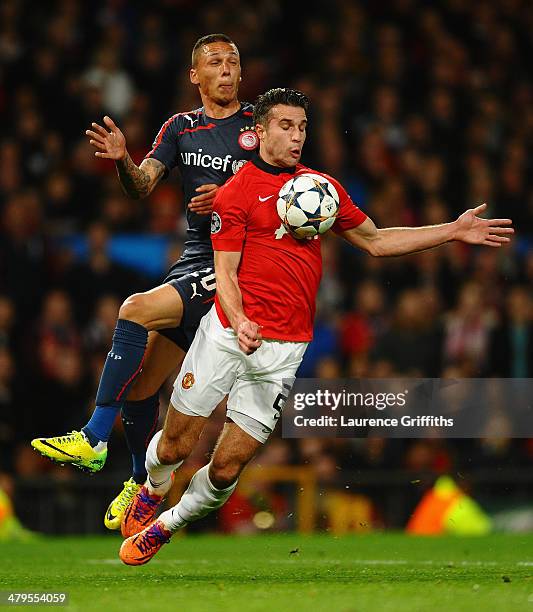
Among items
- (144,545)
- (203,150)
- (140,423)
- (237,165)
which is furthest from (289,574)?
(203,150)

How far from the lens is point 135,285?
11.8 meters

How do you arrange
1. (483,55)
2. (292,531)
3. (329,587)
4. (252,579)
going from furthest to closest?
(483,55) → (292,531) → (252,579) → (329,587)

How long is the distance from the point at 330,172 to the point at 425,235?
5.96 m

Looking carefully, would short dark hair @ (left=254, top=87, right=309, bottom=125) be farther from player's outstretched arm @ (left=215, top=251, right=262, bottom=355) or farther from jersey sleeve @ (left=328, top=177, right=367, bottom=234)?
player's outstretched arm @ (left=215, top=251, right=262, bottom=355)

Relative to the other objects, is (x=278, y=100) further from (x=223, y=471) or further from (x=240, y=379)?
(x=223, y=471)

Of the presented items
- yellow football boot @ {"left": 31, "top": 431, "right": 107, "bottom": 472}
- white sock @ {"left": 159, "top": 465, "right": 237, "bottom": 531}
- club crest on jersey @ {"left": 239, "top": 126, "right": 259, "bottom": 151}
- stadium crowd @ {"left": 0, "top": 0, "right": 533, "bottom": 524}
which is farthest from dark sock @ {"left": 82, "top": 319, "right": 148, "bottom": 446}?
stadium crowd @ {"left": 0, "top": 0, "right": 533, "bottom": 524}

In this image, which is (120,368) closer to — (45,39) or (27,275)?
(27,275)

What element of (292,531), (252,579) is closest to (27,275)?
(292,531)

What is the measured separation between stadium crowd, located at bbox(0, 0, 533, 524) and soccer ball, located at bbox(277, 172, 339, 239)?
430 centimetres

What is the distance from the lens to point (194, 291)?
738 cm

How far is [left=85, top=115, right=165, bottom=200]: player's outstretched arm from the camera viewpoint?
23.4 feet

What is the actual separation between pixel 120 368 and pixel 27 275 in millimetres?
4929

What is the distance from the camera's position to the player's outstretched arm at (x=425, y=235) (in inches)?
284

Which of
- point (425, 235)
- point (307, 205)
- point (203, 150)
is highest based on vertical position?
point (203, 150)
